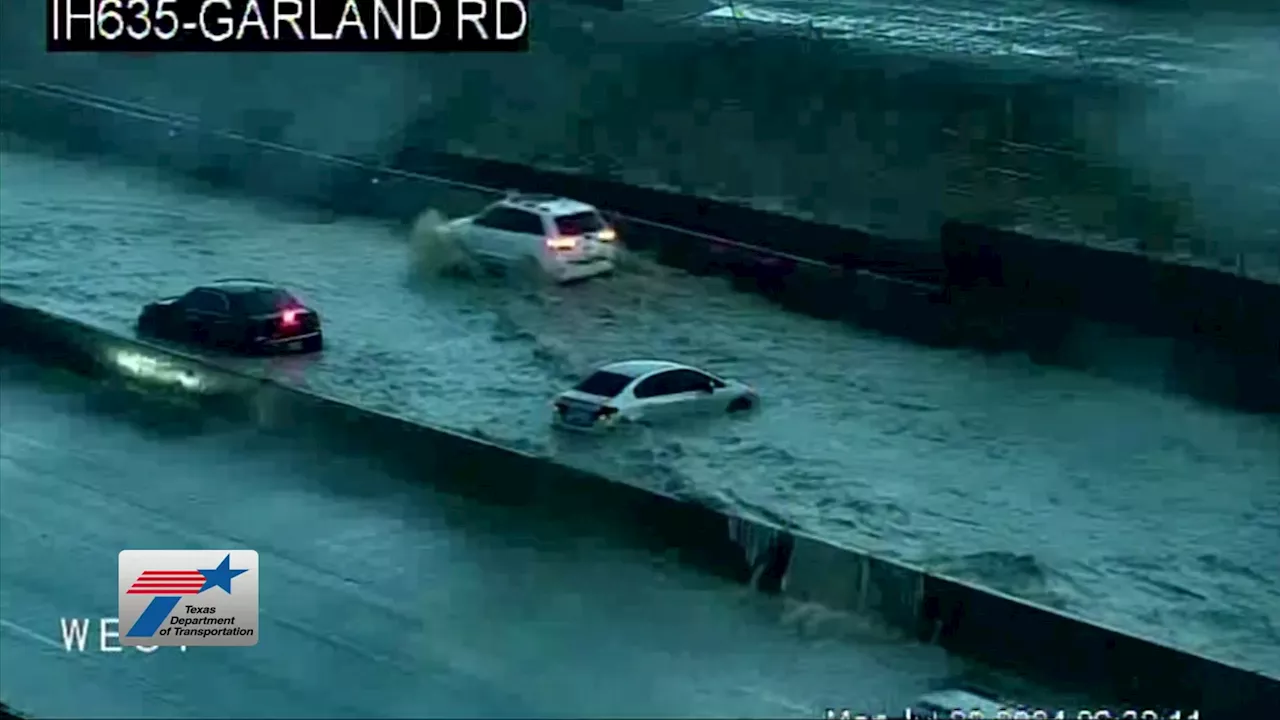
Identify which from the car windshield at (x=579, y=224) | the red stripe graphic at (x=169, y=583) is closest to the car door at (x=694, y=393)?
the car windshield at (x=579, y=224)

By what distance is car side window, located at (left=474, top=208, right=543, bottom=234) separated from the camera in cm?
900

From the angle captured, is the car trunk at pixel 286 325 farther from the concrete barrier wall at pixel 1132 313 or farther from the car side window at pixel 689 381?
the concrete barrier wall at pixel 1132 313

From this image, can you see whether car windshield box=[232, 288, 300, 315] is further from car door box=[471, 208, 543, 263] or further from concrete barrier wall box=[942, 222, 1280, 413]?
concrete barrier wall box=[942, 222, 1280, 413]

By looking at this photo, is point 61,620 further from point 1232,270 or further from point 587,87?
point 587,87

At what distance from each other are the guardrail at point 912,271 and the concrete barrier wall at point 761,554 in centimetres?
267

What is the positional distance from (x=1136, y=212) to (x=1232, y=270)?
1033 millimetres

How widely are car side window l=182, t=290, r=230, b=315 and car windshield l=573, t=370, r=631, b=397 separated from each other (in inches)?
49.6

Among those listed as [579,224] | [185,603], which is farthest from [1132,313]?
[185,603]

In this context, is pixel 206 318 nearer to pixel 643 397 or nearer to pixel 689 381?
pixel 643 397

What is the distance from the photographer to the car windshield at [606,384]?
7324 mm

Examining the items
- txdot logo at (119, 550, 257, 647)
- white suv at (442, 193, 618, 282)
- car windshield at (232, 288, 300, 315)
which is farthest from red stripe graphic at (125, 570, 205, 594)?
white suv at (442, 193, 618, 282)

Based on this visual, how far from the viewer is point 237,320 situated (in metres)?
7.70

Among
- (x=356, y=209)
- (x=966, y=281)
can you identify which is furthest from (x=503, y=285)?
(x=966, y=281)

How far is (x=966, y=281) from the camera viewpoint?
8.64 meters
